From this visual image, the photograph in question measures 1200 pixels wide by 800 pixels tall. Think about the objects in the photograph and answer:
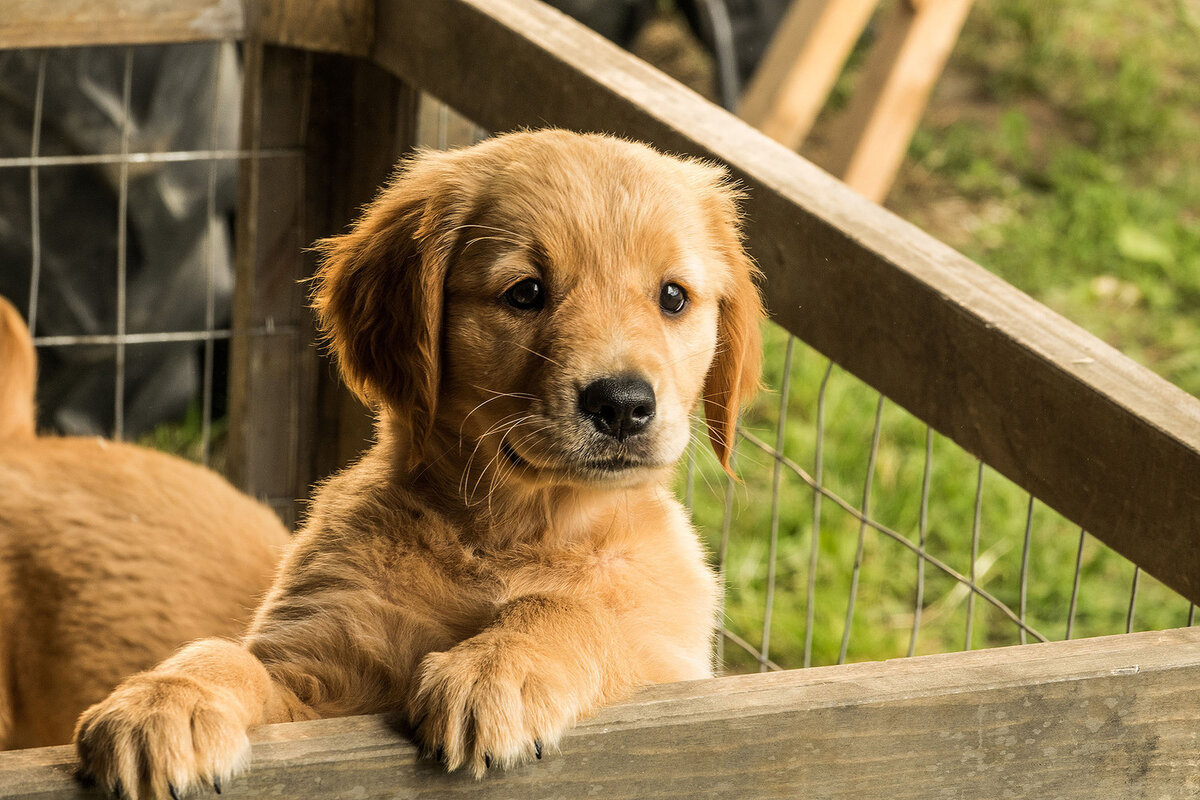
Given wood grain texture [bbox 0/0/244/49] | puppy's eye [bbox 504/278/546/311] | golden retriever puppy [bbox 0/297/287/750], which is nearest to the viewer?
puppy's eye [bbox 504/278/546/311]

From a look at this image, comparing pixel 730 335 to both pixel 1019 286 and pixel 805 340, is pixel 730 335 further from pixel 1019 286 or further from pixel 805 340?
pixel 1019 286

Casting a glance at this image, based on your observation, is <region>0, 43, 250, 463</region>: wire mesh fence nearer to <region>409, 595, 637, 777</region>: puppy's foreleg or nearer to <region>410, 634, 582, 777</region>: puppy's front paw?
<region>409, 595, 637, 777</region>: puppy's foreleg

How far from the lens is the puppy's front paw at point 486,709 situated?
1.27 metres

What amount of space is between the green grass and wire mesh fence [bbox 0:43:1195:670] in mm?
11

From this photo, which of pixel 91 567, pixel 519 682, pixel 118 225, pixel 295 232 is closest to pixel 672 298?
pixel 519 682

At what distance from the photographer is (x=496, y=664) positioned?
145cm

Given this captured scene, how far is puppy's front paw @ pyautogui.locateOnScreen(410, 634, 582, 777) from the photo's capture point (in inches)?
50.2

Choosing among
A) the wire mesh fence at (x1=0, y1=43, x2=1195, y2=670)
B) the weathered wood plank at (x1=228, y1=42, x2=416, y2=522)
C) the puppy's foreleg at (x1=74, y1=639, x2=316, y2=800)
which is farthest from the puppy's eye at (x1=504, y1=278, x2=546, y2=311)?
the wire mesh fence at (x1=0, y1=43, x2=1195, y2=670)

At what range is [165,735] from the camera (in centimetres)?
127

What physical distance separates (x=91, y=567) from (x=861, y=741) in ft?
5.60

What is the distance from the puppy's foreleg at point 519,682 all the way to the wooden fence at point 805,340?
0.03m

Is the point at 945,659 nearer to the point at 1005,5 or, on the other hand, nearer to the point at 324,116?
the point at 324,116

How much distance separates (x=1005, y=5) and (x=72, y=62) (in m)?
5.27

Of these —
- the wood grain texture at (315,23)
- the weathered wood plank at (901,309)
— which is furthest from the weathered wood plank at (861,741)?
the wood grain texture at (315,23)
